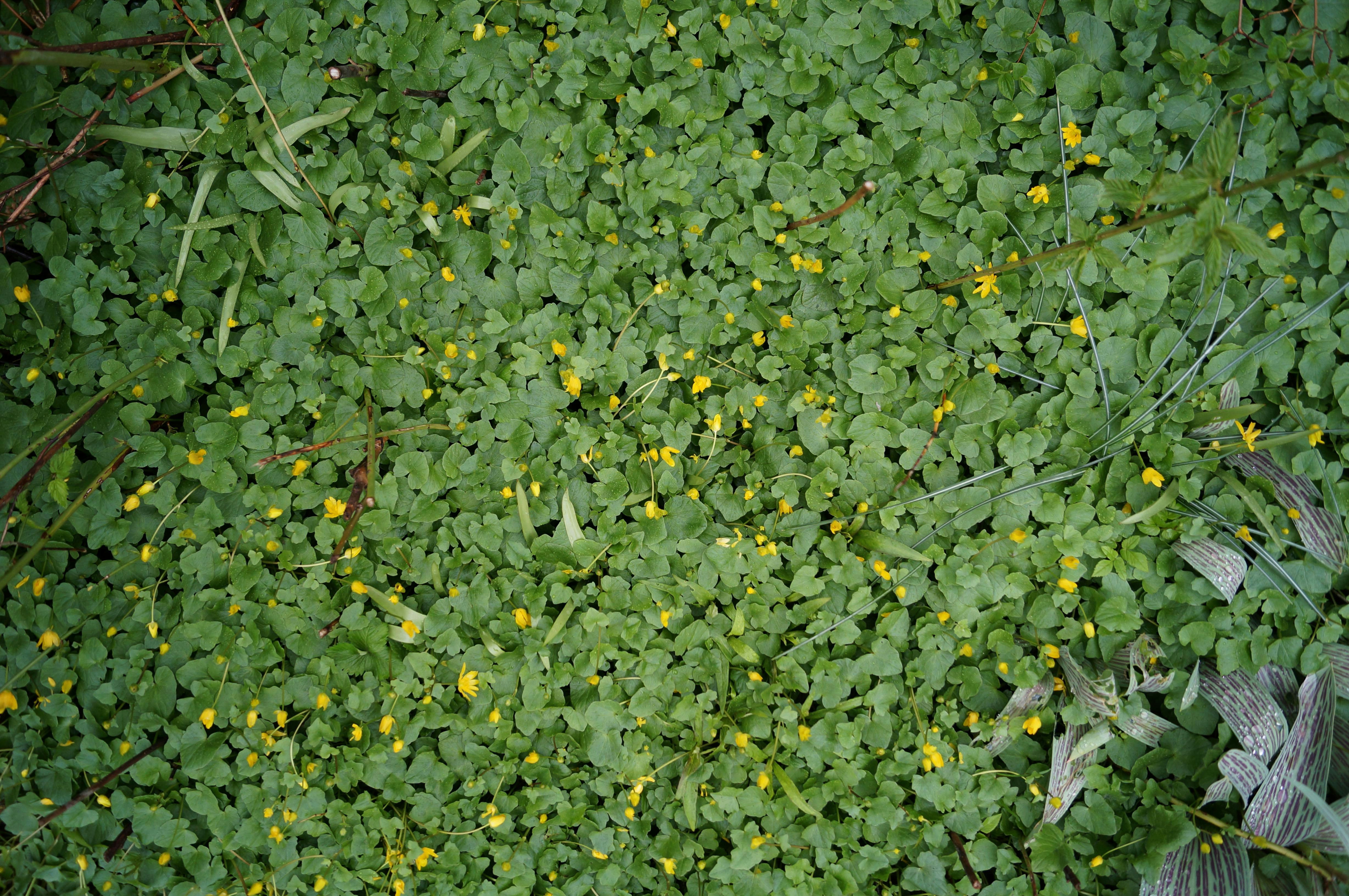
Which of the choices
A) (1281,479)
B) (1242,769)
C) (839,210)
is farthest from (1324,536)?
(839,210)

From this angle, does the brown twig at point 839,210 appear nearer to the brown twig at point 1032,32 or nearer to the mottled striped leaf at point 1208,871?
the brown twig at point 1032,32

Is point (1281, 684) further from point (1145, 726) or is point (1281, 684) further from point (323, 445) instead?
point (323, 445)

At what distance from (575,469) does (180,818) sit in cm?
133

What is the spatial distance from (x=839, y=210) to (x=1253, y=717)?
1.60 meters

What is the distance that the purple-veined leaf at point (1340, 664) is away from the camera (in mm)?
2018

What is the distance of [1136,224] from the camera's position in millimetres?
1801

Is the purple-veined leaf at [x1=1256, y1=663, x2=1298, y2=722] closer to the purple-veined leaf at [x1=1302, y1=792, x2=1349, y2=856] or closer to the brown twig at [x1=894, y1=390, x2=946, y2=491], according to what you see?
the purple-veined leaf at [x1=1302, y1=792, x2=1349, y2=856]

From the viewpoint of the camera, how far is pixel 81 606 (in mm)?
2072

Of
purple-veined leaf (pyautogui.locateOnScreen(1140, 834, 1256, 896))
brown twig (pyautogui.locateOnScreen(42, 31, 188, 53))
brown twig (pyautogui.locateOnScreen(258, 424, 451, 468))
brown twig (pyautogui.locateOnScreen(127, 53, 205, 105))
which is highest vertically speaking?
brown twig (pyautogui.locateOnScreen(42, 31, 188, 53))

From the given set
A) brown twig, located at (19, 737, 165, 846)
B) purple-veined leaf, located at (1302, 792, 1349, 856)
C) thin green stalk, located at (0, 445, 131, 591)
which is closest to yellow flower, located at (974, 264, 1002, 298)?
purple-veined leaf, located at (1302, 792, 1349, 856)

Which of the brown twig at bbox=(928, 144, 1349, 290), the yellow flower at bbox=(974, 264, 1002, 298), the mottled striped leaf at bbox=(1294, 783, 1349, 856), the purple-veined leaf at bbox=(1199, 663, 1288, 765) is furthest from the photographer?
the yellow flower at bbox=(974, 264, 1002, 298)

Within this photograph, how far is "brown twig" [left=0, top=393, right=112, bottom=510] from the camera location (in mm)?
2066

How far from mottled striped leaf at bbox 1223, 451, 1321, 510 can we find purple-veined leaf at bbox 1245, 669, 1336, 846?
42 cm

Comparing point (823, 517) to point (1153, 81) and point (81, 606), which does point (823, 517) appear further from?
point (81, 606)
